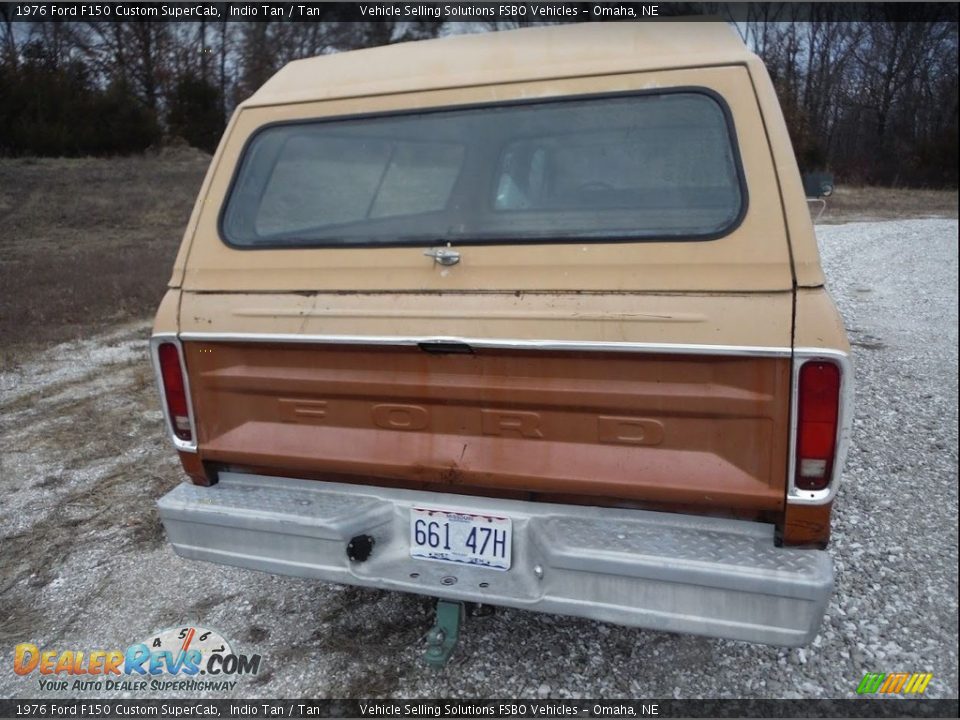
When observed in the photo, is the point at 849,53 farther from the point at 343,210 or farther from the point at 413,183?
the point at 343,210

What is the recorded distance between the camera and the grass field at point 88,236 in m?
4.68

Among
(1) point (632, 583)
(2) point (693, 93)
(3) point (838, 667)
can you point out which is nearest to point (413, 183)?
(2) point (693, 93)

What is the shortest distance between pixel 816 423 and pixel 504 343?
89cm

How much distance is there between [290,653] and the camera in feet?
9.28

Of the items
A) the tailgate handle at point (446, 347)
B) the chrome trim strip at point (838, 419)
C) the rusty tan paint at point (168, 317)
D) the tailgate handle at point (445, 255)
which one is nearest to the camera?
the chrome trim strip at point (838, 419)

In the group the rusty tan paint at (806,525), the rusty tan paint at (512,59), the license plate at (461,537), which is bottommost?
the license plate at (461,537)

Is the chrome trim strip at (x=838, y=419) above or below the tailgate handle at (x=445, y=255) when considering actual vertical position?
below

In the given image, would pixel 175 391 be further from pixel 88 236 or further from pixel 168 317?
pixel 88 236

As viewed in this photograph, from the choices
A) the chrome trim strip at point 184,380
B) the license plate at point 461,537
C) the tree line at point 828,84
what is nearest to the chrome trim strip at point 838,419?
the license plate at point 461,537

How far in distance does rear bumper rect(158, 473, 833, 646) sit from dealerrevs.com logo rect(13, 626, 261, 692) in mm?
530

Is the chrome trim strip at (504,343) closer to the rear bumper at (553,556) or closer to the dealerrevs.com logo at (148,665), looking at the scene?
the rear bumper at (553,556)

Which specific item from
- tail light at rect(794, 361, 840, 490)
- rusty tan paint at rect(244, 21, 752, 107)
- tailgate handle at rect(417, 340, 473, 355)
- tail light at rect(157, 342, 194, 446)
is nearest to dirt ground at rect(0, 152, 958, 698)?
tail light at rect(157, 342, 194, 446)

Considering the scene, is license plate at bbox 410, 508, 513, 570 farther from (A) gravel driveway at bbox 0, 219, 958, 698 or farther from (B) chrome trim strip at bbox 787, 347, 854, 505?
(B) chrome trim strip at bbox 787, 347, 854, 505
